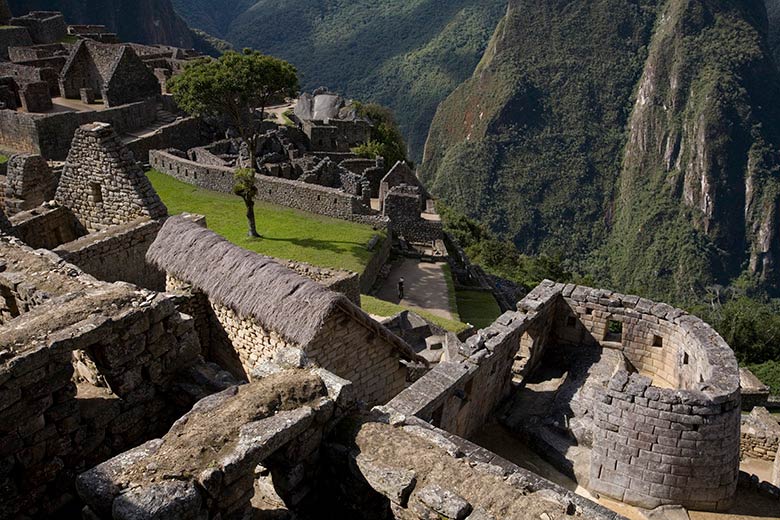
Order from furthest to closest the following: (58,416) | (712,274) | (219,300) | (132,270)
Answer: (712,274), (132,270), (219,300), (58,416)

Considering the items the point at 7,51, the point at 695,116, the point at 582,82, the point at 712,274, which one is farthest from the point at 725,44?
the point at 7,51

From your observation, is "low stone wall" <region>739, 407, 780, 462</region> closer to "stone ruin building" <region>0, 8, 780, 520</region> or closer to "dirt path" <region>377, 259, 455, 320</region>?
"stone ruin building" <region>0, 8, 780, 520</region>

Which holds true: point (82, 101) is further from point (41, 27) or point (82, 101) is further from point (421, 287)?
point (421, 287)

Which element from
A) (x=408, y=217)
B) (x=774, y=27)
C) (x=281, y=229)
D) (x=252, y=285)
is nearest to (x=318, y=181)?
(x=408, y=217)

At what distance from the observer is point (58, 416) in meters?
4.73

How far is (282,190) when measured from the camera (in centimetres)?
2842

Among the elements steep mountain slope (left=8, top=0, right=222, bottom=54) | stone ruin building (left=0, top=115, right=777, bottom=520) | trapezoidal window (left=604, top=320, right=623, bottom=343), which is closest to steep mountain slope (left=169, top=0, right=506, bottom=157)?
steep mountain slope (left=8, top=0, right=222, bottom=54)

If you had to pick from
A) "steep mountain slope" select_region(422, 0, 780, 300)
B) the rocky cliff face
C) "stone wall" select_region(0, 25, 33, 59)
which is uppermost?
the rocky cliff face

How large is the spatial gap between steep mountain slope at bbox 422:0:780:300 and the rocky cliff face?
182 ft

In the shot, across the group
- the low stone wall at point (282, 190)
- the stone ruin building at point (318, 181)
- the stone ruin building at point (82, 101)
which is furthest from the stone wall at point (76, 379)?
the stone ruin building at point (82, 101)

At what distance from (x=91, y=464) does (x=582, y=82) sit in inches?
6266

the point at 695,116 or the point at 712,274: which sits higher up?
the point at 695,116

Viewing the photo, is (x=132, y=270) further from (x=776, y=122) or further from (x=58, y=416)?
(x=776, y=122)

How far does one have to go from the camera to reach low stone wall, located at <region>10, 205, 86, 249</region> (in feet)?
31.1
